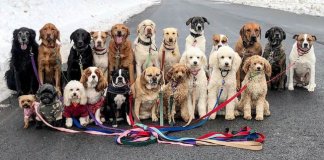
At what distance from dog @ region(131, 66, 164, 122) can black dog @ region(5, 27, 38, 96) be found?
7.65 ft

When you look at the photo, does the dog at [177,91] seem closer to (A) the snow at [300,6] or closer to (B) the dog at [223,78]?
(B) the dog at [223,78]

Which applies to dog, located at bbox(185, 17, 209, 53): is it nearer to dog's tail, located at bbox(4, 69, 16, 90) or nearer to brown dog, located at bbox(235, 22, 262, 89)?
brown dog, located at bbox(235, 22, 262, 89)

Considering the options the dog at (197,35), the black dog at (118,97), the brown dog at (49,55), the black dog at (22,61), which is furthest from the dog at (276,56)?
the black dog at (22,61)

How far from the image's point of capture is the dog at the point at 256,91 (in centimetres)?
653

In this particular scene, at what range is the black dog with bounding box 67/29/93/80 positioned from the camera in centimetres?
746

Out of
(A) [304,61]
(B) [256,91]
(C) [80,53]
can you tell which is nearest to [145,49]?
(C) [80,53]

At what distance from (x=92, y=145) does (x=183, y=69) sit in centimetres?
192

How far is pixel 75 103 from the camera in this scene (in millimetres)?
6148

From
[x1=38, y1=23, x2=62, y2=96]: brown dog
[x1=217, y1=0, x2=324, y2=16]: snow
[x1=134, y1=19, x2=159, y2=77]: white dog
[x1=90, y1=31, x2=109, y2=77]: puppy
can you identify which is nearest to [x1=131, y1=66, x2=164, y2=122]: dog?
[x1=90, y1=31, x2=109, y2=77]: puppy

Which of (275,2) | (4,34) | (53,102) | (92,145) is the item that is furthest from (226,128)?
(275,2)

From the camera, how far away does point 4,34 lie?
12414mm

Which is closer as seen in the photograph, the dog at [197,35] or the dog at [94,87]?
the dog at [94,87]

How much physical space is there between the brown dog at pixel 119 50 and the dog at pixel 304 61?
329 cm

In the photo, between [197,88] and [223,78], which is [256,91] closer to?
[223,78]
